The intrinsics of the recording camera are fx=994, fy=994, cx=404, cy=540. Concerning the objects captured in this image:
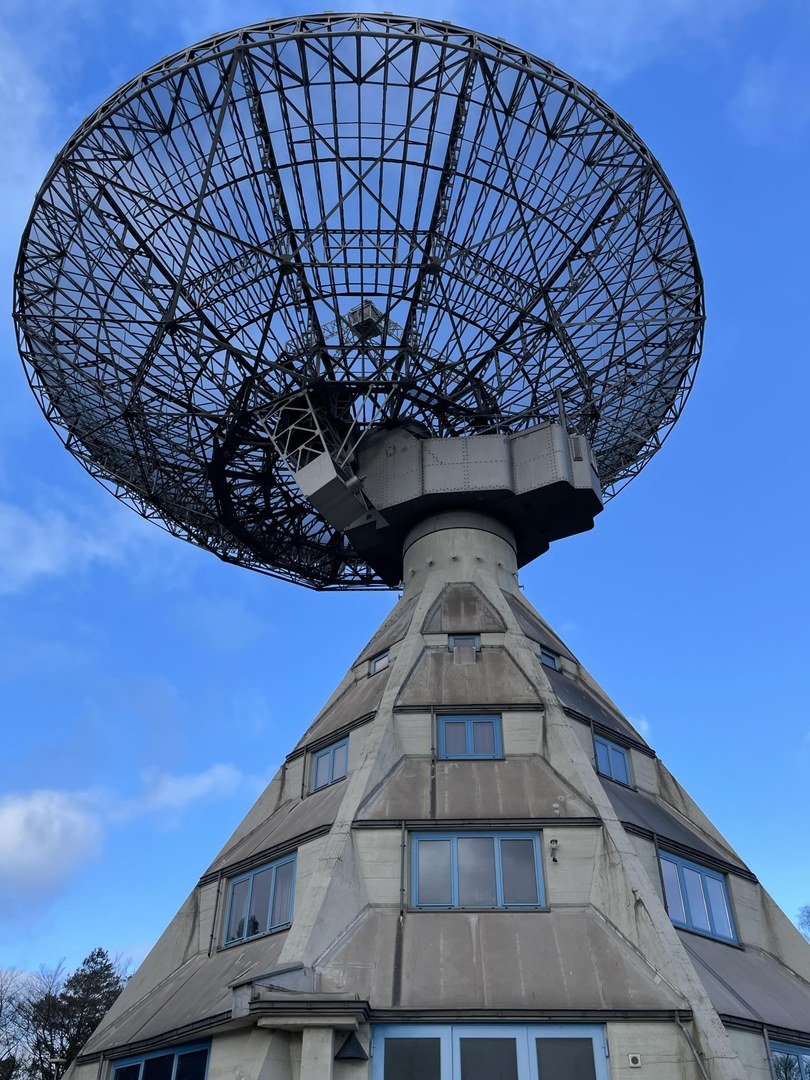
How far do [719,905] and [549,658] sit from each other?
9.25 metres

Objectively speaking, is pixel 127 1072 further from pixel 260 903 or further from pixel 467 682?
pixel 467 682

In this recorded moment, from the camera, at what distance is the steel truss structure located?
97.3 ft

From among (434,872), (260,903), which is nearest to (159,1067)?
(260,903)

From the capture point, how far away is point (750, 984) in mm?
24734

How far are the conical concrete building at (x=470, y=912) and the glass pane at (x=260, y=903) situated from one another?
60 millimetres

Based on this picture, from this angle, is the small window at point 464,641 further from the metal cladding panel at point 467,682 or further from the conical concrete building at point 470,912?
the metal cladding panel at point 467,682

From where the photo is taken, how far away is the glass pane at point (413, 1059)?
2041 centimetres

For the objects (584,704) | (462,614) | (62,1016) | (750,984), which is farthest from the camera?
(62,1016)

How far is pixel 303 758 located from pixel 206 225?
1677 cm

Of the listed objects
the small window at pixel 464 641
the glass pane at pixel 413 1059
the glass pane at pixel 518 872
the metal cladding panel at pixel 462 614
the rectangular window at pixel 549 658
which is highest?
the metal cladding panel at pixel 462 614

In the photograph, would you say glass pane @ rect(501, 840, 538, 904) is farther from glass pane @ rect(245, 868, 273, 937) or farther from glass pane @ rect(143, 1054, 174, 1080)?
glass pane @ rect(143, 1054, 174, 1080)

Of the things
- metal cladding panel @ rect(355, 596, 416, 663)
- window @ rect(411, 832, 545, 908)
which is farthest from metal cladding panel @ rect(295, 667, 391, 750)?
window @ rect(411, 832, 545, 908)

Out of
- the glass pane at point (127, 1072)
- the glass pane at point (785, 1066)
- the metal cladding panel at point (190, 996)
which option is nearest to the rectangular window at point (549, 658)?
the metal cladding panel at point (190, 996)

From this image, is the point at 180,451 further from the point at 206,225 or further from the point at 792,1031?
the point at 792,1031
